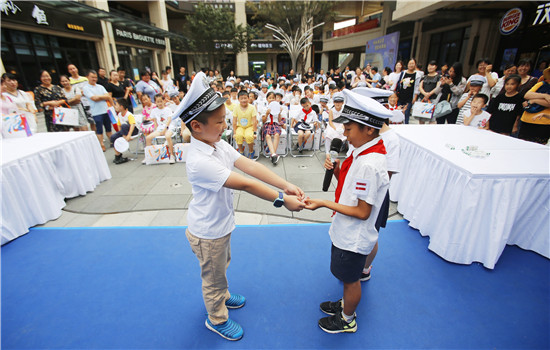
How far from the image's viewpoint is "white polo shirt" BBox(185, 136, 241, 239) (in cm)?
157

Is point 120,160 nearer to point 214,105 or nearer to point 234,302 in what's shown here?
point 234,302

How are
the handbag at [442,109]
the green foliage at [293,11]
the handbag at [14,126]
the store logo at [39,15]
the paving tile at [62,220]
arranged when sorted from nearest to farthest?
the paving tile at [62,220] → the handbag at [14,126] → the handbag at [442,109] → the store logo at [39,15] → the green foliage at [293,11]

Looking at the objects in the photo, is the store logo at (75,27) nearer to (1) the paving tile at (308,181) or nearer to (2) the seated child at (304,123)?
(2) the seated child at (304,123)

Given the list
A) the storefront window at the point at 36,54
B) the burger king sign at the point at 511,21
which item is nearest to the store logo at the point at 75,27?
the storefront window at the point at 36,54

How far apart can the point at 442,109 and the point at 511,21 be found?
20.9 feet

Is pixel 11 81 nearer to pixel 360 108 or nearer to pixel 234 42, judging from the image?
pixel 360 108

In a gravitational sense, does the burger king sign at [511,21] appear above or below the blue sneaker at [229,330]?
above

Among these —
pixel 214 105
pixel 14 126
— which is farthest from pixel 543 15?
pixel 14 126

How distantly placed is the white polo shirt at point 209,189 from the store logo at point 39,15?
1433 cm

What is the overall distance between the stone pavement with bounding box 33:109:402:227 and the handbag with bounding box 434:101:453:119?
11.8 ft

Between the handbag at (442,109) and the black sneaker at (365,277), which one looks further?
the handbag at (442,109)

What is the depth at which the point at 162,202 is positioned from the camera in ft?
14.2

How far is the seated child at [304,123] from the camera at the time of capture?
6.61 meters

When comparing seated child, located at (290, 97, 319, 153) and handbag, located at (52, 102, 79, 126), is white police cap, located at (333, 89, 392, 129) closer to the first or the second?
seated child, located at (290, 97, 319, 153)
